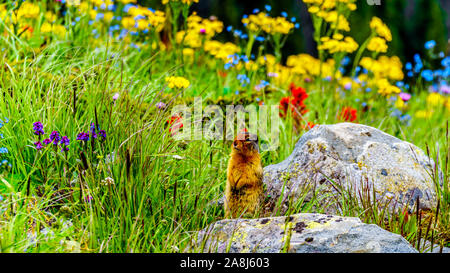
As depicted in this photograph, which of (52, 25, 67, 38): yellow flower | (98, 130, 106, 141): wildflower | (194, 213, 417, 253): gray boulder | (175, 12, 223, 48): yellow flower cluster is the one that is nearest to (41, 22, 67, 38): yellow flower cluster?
(52, 25, 67, 38): yellow flower

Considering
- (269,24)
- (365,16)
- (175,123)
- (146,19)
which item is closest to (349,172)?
(175,123)

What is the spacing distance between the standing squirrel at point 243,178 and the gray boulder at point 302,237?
0.86 ft

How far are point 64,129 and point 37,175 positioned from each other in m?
0.35

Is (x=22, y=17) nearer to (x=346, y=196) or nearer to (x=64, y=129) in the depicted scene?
(x=64, y=129)

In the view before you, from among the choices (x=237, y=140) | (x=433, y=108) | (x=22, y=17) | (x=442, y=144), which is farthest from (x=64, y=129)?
(x=433, y=108)

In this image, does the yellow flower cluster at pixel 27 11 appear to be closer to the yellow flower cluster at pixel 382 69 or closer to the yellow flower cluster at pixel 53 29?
the yellow flower cluster at pixel 53 29

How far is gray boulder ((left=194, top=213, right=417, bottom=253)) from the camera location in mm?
2309

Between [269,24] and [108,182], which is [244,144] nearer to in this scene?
[108,182]

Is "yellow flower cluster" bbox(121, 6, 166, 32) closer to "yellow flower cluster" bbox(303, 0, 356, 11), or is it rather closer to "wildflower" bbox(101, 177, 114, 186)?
"yellow flower cluster" bbox(303, 0, 356, 11)

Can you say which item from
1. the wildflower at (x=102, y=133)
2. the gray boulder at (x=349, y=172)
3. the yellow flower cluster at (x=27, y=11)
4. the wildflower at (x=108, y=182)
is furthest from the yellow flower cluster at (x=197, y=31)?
the wildflower at (x=108, y=182)

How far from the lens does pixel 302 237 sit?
2.37m
